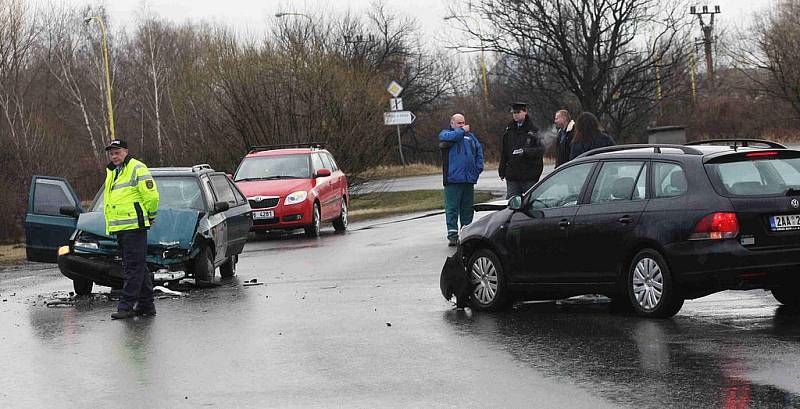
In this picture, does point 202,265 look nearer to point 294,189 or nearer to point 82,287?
point 82,287

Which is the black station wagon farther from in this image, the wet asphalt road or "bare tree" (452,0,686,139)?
"bare tree" (452,0,686,139)

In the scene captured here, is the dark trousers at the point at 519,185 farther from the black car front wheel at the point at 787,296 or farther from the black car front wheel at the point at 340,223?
the black car front wheel at the point at 340,223

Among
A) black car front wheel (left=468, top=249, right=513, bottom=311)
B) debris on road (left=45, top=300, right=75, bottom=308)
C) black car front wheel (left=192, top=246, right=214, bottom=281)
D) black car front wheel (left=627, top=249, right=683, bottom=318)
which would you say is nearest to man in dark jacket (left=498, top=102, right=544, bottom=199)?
black car front wheel (left=192, top=246, right=214, bottom=281)

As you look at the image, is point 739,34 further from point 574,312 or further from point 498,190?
point 574,312

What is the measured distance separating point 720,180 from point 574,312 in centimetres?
211

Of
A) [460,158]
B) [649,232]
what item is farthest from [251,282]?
[649,232]

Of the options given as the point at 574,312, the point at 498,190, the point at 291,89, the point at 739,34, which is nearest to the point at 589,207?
the point at 574,312

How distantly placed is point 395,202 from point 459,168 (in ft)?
64.3

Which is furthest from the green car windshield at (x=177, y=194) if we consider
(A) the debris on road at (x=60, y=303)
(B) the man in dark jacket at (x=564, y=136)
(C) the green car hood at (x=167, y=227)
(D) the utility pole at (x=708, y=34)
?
(D) the utility pole at (x=708, y=34)

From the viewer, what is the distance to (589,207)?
11.5m

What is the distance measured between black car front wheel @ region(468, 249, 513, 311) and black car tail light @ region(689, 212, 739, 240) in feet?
8.01

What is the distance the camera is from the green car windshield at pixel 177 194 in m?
16.6

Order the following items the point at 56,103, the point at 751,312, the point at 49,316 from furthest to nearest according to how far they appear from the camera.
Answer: the point at 56,103 → the point at 49,316 → the point at 751,312

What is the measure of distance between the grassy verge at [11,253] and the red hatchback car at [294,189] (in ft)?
14.4
